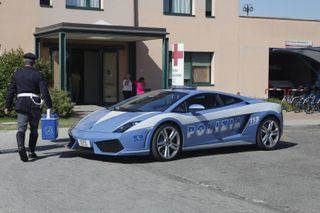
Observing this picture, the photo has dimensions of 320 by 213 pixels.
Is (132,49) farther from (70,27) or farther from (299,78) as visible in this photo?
(299,78)

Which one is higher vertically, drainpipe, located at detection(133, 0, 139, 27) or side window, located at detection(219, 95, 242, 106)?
drainpipe, located at detection(133, 0, 139, 27)

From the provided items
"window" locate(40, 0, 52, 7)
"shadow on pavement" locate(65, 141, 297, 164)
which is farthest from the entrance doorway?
"shadow on pavement" locate(65, 141, 297, 164)

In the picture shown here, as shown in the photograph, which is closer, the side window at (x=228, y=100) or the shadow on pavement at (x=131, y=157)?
the shadow on pavement at (x=131, y=157)

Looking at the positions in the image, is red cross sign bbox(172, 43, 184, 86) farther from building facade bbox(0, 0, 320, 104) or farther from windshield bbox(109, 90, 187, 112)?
building facade bbox(0, 0, 320, 104)

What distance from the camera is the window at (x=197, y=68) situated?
26703mm

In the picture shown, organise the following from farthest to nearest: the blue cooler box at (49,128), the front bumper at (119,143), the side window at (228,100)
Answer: the side window at (228,100), the blue cooler box at (49,128), the front bumper at (119,143)

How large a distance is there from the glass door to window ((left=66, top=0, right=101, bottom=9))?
7.29 ft

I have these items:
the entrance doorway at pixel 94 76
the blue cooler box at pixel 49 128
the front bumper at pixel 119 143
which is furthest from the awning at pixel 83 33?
the front bumper at pixel 119 143

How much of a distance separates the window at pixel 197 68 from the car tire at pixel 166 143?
649 inches

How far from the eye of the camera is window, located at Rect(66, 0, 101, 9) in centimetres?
2282

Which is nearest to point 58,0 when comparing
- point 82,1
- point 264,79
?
point 82,1

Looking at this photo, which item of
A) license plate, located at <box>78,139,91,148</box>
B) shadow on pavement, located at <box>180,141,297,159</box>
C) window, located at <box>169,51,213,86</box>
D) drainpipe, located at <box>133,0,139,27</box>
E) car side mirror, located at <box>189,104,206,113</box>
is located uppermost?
drainpipe, located at <box>133,0,139,27</box>

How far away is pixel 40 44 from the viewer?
73.7ft

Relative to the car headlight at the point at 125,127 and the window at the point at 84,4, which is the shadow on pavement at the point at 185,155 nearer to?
the car headlight at the point at 125,127
